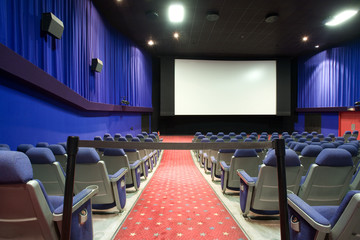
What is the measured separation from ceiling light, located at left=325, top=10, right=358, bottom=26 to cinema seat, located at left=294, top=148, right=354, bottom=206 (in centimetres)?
881

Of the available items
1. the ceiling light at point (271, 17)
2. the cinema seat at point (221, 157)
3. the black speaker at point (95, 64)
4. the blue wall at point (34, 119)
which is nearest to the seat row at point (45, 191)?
the blue wall at point (34, 119)

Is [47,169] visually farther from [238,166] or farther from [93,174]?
[238,166]

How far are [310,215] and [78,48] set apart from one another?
6.67 meters

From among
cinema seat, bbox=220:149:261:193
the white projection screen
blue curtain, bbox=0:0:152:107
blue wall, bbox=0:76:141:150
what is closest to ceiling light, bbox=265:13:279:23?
the white projection screen

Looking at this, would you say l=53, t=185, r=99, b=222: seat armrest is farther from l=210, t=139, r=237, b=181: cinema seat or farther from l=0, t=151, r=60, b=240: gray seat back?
l=210, t=139, r=237, b=181: cinema seat

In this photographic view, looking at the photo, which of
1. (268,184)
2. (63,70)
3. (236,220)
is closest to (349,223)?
(268,184)

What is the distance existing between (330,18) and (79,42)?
31.7ft

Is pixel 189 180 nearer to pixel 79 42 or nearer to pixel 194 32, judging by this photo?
pixel 79 42

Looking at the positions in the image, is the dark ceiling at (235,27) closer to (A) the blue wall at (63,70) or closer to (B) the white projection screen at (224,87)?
(B) the white projection screen at (224,87)

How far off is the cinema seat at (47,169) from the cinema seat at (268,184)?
205 centimetres

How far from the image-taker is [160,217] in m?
2.53

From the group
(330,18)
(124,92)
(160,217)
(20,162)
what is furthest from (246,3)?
(20,162)

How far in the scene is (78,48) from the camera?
19.7 ft

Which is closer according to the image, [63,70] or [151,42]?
[63,70]
